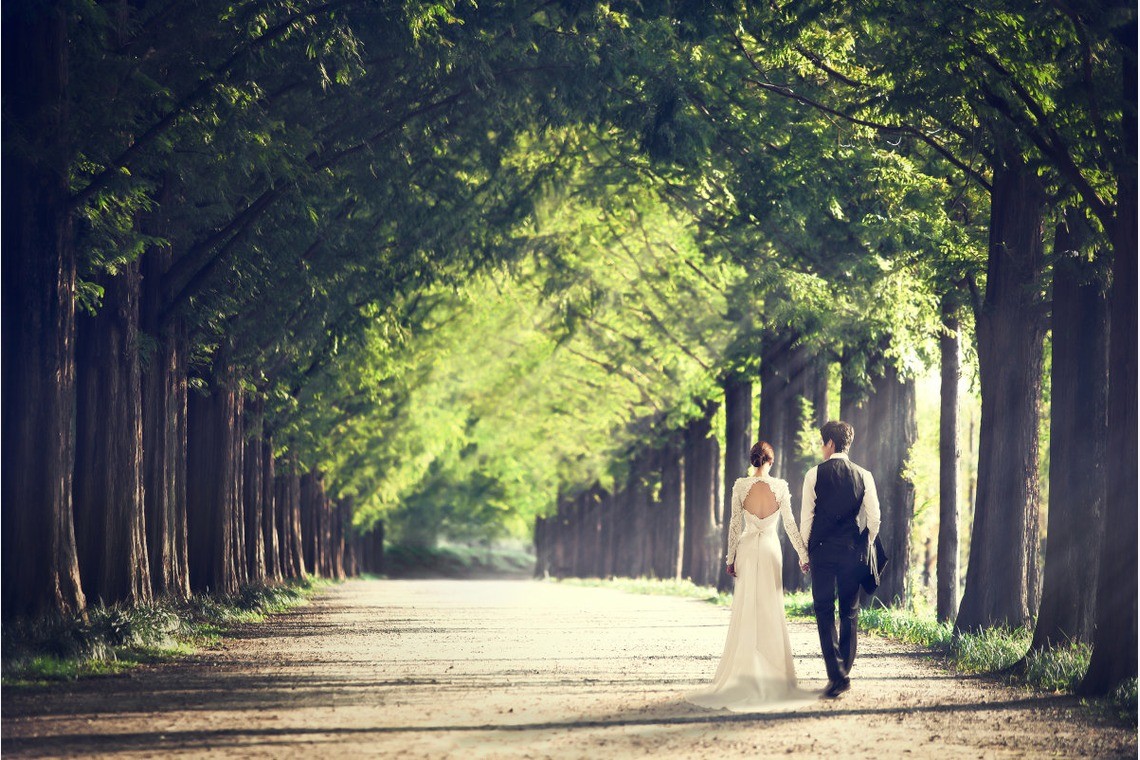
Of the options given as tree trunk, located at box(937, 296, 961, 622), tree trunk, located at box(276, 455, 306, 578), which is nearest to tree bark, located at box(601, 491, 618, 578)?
tree trunk, located at box(276, 455, 306, 578)

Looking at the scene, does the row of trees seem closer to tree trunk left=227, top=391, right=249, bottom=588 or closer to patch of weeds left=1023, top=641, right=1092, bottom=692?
tree trunk left=227, top=391, right=249, bottom=588

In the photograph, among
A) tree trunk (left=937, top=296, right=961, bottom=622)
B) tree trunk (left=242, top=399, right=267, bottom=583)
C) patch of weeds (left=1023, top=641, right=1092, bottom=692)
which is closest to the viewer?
patch of weeds (left=1023, top=641, right=1092, bottom=692)

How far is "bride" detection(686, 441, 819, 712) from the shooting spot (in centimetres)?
1055

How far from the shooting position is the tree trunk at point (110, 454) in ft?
49.8

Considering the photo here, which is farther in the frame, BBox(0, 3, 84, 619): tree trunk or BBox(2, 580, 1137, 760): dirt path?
BBox(0, 3, 84, 619): tree trunk

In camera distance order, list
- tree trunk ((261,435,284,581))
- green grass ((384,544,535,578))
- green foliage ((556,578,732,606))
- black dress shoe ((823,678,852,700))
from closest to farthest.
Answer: black dress shoe ((823,678,852,700)) → green foliage ((556,578,732,606)) → tree trunk ((261,435,284,581)) → green grass ((384,544,535,578))

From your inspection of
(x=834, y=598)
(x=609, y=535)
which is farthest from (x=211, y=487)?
(x=609, y=535)

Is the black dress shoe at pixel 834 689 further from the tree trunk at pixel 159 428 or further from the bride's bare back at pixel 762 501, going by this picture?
the tree trunk at pixel 159 428

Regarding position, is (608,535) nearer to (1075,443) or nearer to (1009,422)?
(1009,422)

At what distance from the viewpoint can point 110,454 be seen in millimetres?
15320

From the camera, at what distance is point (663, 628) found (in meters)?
19.8

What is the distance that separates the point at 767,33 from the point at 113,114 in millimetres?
6980

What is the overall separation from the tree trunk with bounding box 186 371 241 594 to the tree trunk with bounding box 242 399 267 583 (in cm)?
432

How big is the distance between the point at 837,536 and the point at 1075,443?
11.0ft
